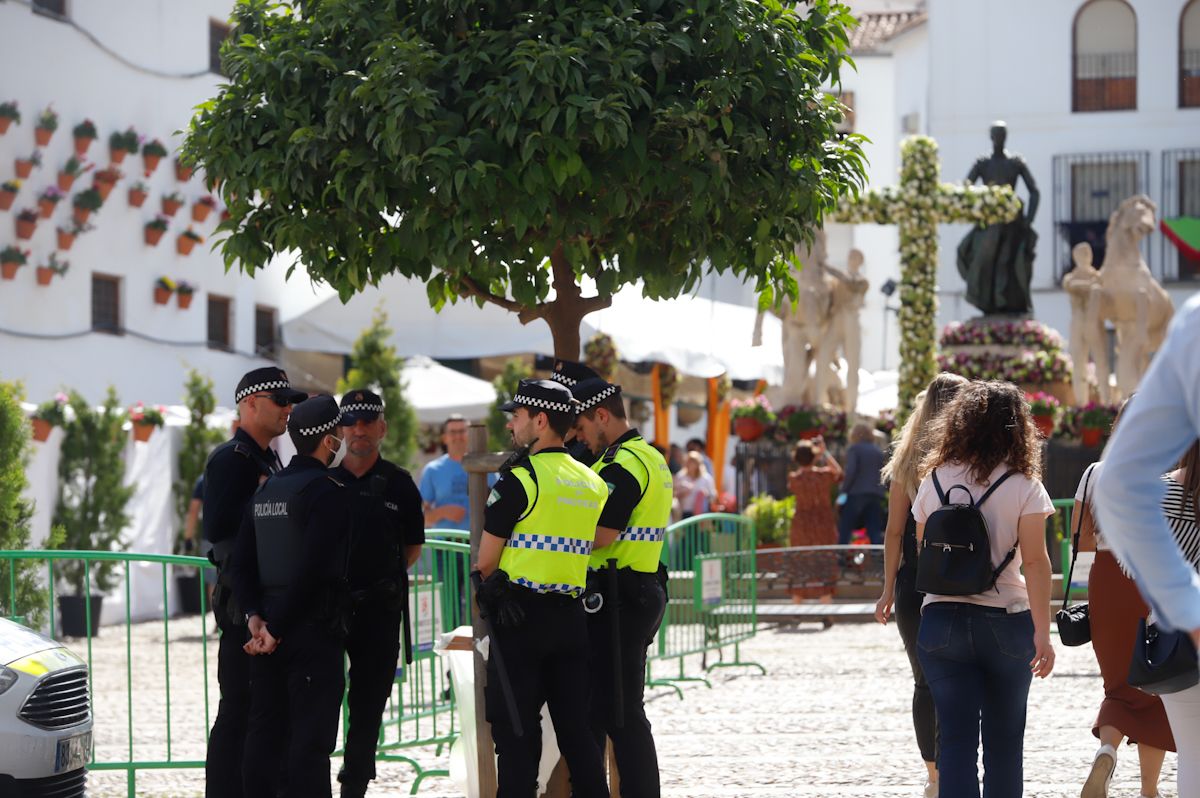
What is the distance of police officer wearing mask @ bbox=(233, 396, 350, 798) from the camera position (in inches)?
265

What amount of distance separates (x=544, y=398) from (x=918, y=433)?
5.44ft

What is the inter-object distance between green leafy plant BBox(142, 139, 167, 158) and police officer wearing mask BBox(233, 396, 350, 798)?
1935cm

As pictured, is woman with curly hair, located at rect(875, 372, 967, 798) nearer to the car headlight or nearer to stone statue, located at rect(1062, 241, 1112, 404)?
the car headlight

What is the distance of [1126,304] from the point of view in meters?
22.8

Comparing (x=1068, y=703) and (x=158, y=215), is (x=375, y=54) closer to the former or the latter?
(x=1068, y=703)

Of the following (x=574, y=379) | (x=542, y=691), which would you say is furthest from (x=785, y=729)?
(x=542, y=691)

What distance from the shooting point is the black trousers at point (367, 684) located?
735cm

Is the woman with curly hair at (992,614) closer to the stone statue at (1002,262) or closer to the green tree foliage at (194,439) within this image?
the green tree foliage at (194,439)

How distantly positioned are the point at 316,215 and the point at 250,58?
2.22 ft

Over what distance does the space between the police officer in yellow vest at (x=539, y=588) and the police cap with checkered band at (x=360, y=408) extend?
3.27ft

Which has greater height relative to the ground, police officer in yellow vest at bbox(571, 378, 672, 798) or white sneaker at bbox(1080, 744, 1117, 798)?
police officer in yellow vest at bbox(571, 378, 672, 798)

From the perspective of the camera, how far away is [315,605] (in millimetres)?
6797

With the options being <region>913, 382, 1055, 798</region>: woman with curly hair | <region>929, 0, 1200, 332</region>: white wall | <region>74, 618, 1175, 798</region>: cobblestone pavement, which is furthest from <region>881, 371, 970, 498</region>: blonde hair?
<region>929, 0, 1200, 332</region>: white wall

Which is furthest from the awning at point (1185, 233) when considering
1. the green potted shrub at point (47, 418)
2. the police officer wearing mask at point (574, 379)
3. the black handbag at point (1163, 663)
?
the black handbag at point (1163, 663)
